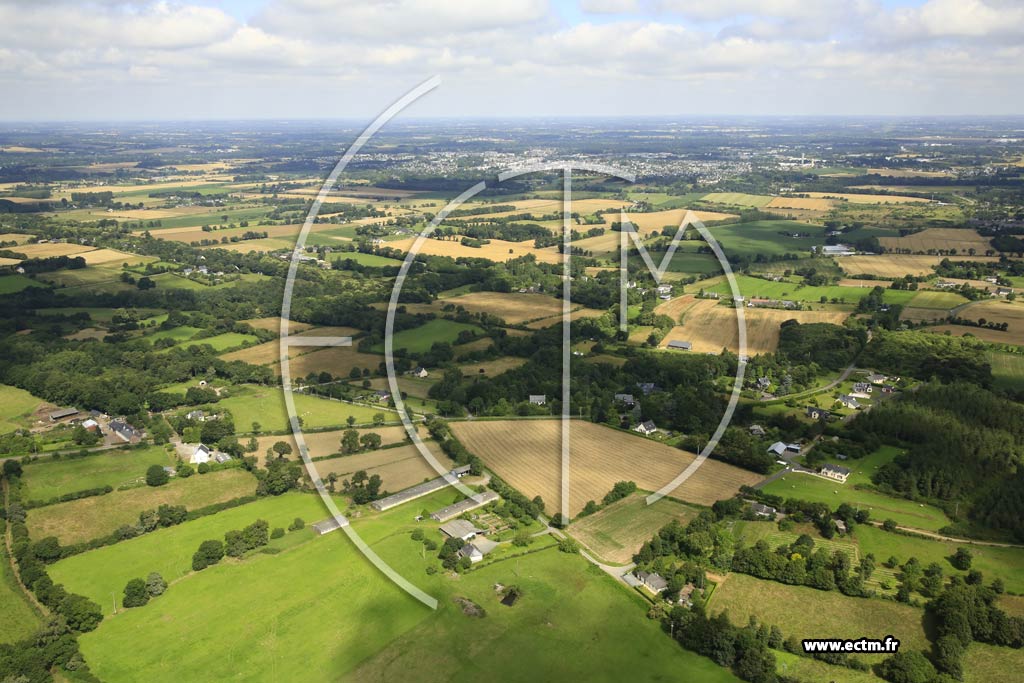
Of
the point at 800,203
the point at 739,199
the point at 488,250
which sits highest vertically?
the point at 739,199

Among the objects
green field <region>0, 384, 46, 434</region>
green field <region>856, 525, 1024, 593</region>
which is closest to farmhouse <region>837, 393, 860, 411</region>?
green field <region>856, 525, 1024, 593</region>

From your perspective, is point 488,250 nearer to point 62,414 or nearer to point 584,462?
point 62,414

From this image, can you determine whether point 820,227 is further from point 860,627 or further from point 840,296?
point 860,627

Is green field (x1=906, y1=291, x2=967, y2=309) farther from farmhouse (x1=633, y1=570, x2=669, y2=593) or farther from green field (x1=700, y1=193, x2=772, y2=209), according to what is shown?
green field (x1=700, y1=193, x2=772, y2=209)

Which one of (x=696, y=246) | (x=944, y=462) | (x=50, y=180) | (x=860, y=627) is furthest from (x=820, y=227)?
(x=50, y=180)

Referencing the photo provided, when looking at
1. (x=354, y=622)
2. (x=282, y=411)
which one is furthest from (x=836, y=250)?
(x=354, y=622)

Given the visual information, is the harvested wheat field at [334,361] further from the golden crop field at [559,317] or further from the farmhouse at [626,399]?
the farmhouse at [626,399]
